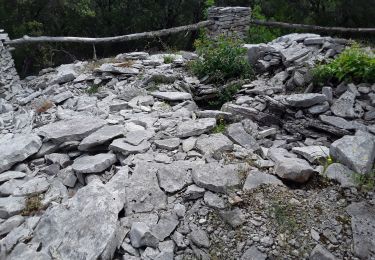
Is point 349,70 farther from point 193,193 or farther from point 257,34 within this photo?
point 257,34

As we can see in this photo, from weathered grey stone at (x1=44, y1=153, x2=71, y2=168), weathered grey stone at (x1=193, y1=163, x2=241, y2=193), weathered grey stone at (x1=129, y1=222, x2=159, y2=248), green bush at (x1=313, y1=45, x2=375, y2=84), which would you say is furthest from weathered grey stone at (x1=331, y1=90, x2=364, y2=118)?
weathered grey stone at (x1=44, y1=153, x2=71, y2=168)

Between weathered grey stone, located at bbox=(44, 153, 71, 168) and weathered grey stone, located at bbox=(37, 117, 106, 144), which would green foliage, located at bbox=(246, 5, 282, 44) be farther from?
weathered grey stone, located at bbox=(44, 153, 71, 168)

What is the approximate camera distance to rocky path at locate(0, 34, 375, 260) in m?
3.61

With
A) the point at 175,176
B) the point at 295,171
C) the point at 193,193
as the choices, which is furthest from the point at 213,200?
the point at 295,171

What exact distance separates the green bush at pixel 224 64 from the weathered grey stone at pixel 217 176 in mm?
3509

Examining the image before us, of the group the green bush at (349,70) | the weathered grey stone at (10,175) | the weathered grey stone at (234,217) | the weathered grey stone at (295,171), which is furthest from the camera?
the green bush at (349,70)

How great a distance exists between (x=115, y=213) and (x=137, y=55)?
6551 millimetres

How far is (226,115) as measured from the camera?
5898 mm

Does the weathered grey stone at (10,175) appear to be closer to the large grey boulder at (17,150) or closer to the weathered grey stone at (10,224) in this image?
the large grey boulder at (17,150)

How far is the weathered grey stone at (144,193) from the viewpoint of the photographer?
13.2ft

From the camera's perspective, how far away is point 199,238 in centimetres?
366

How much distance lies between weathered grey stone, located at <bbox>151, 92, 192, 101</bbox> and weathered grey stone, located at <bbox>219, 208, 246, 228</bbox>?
3.26 metres

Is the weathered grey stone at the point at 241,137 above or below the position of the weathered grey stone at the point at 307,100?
below

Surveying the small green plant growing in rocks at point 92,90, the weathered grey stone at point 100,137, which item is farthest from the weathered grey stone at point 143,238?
the small green plant growing in rocks at point 92,90
